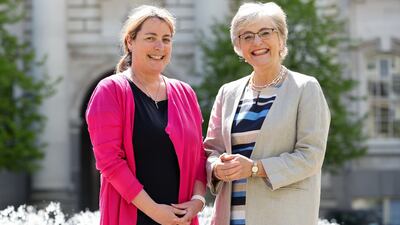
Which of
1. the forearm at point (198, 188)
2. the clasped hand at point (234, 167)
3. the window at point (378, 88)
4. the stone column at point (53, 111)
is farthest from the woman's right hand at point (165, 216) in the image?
the window at point (378, 88)

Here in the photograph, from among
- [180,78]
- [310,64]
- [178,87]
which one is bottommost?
[180,78]

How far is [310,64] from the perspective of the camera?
1619 cm

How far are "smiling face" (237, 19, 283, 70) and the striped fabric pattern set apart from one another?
6.6 inches

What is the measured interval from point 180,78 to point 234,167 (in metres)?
15.5

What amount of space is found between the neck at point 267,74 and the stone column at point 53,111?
14.6 meters

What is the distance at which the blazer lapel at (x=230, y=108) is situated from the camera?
4.84 m

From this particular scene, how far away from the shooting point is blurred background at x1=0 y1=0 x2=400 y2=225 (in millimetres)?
16906

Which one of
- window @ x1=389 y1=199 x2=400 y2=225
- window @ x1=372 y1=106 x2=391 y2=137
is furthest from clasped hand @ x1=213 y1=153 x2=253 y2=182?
window @ x1=372 y1=106 x2=391 y2=137

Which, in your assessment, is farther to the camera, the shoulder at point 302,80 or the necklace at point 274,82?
the necklace at point 274,82

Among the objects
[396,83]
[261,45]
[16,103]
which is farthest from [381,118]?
[261,45]

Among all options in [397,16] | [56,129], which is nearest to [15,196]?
[56,129]

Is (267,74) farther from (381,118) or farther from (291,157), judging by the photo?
(381,118)

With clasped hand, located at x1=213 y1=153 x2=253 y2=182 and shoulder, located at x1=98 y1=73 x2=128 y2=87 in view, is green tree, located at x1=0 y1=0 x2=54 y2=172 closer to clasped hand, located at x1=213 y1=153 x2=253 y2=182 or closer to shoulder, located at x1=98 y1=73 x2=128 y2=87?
shoulder, located at x1=98 y1=73 x2=128 y2=87

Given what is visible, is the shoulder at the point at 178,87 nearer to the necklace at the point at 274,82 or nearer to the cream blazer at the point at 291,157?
the necklace at the point at 274,82
